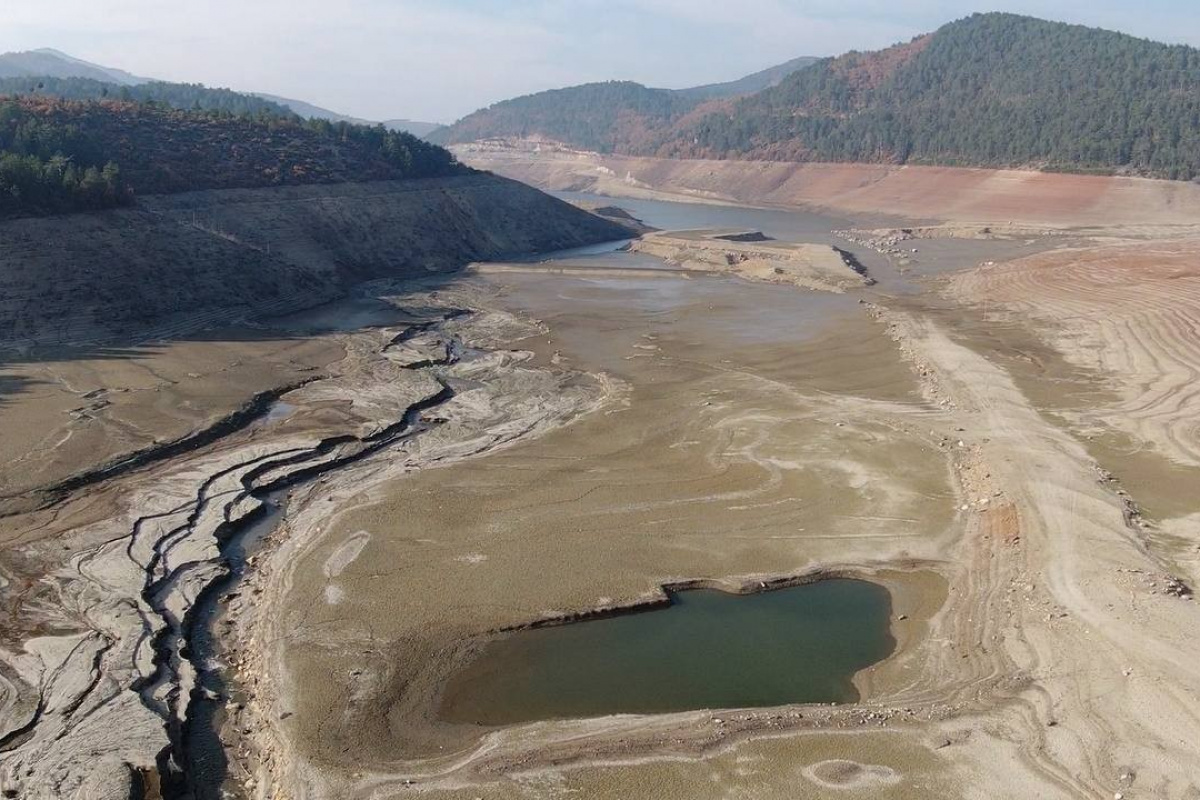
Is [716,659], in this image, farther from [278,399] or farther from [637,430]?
[278,399]

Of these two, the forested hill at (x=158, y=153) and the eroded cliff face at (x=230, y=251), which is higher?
the forested hill at (x=158, y=153)

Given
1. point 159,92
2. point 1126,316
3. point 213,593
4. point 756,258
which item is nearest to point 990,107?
point 756,258

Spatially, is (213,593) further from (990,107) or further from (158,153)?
(990,107)

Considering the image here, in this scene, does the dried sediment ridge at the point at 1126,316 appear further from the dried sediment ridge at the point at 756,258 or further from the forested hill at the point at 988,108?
the forested hill at the point at 988,108

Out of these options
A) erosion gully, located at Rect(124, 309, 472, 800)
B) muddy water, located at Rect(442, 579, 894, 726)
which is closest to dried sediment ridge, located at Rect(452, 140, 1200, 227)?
erosion gully, located at Rect(124, 309, 472, 800)

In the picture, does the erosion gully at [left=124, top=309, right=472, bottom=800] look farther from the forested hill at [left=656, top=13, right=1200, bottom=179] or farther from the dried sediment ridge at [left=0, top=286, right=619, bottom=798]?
the forested hill at [left=656, top=13, right=1200, bottom=179]

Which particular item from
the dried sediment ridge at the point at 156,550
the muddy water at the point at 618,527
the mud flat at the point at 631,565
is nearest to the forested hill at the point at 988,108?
the mud flat at the point at 631,565

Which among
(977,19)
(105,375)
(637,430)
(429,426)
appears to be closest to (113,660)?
(429,426)

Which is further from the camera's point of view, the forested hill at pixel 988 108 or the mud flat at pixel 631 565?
the forested hill at pixel 988 108
